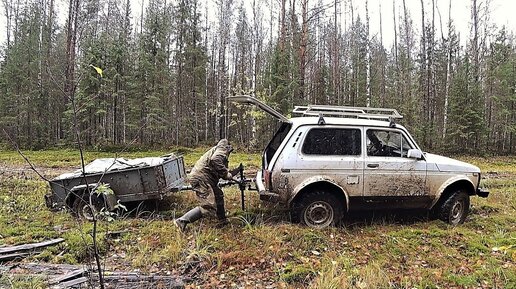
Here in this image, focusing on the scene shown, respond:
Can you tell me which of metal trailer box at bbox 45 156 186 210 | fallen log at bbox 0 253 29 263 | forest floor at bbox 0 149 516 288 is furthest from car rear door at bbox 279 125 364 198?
fallen log at bbox 0 253 29 263

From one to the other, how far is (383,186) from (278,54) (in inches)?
646

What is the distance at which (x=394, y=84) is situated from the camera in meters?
31.6

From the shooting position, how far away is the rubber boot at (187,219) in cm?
640

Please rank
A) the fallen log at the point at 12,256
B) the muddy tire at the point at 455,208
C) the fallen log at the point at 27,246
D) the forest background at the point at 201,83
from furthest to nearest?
the forest background at the point at 201,83, the muddy tire at the point at 455,208, the fallen log at the point at 27,246, the fallen log at the point at 12,256

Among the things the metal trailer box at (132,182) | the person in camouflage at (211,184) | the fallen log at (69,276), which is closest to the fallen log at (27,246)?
the fallen log at (69,276)

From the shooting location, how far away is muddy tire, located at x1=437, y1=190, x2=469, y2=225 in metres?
7.01

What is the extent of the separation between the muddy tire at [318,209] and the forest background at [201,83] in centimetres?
1421

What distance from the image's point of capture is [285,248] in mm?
5641

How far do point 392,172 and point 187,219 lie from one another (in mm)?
3933

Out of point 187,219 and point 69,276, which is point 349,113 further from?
point 69,276

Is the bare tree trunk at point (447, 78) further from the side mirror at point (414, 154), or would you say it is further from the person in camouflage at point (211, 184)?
the person in camouflage at point (211, 184)

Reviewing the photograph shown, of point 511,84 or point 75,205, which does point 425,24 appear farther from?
point 75,205

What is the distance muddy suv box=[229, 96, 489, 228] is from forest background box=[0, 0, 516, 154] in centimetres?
1377

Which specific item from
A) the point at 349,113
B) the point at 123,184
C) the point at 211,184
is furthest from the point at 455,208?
the point at 123,184
